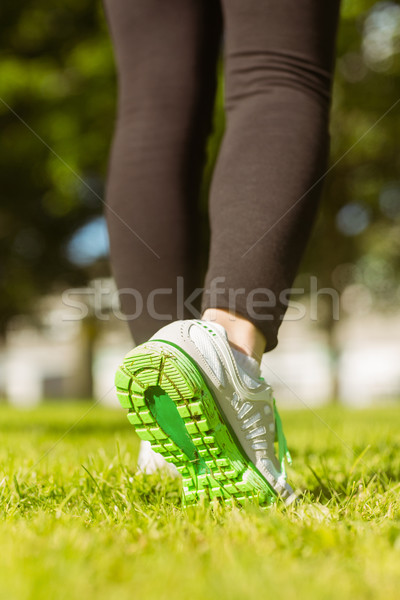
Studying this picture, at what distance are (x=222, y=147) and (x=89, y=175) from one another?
8156 mm

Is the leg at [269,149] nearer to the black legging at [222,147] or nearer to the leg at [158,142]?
the black legging at [222,147]

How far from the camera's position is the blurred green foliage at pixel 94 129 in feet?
26.1

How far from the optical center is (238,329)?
124 cm

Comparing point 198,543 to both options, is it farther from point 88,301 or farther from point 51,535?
point 88,301

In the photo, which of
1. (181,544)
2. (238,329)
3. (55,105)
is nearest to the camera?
(181,544)

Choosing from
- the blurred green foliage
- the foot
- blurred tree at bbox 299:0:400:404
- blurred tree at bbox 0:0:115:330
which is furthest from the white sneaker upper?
blurred tree at bbox 0:0:115:330

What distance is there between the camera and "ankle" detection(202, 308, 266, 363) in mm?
1228

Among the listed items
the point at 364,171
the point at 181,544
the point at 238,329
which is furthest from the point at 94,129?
the point at 181,544

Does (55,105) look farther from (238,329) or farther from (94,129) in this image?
(238,329)

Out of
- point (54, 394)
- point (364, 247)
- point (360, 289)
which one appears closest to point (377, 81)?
point (364, 247)

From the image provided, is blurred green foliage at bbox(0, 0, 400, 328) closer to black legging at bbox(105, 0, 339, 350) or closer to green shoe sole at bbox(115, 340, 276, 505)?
black legging at bbox(105, 0, 339, 350)

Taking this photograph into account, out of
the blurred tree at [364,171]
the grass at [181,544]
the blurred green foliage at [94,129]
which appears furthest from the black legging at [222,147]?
the blurred tree at [364,171]

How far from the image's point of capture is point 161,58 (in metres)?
1.54

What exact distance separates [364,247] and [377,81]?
3.27 m
